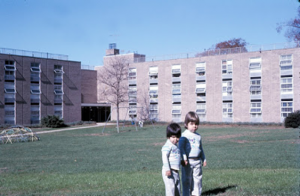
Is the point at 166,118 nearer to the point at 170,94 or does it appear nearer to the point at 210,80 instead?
the point at 170,94

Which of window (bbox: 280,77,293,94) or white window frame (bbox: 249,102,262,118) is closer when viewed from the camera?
window (bbox: 280,77,293,94)

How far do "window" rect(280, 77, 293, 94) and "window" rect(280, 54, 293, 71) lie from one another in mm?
1366

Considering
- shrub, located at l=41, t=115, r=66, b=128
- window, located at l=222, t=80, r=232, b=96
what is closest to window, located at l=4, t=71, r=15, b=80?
shrub, located at l=41, t=115, r=66, b=128

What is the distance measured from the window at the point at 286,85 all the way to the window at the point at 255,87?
2.88 metres

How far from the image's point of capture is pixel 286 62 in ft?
155

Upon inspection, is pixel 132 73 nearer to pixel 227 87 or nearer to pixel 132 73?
pixel 132 73

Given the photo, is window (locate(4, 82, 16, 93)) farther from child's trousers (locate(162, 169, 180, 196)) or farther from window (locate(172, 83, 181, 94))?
child's trousers (locate(162, 169, 180, 196))

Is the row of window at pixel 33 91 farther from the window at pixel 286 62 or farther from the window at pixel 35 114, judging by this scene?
the window at pixel 286 62

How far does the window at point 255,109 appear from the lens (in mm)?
49216

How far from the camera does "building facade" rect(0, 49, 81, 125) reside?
50.8 metres

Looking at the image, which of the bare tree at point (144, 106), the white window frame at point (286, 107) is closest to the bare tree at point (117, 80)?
the bare tree at point (144, 106)

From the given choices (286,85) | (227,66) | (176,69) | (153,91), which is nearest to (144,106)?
(153,91)

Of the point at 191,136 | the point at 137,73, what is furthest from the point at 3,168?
the point at 137,73

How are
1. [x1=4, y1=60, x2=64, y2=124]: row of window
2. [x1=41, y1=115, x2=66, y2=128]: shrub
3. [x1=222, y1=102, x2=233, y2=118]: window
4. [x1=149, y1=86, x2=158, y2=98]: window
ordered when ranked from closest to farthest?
[x1=4, y1=60, x2=64, y2=124]: row of window
[x1=41, y1=115, x2=66, y2=128]: shrub
[x1=222, y1=102, x2=233, y2=118]: window
[x1=149, y1=86, x2=158, y2=98]: window
